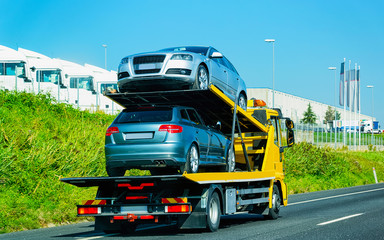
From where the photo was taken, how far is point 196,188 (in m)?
10.2

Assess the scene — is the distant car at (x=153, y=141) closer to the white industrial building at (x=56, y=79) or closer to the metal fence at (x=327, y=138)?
the white industrial building at (x=56, y=79)

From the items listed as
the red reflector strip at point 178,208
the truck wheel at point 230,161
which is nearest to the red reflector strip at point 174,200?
the red reflector strip at point 178,208

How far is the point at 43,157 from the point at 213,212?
22.7 ft

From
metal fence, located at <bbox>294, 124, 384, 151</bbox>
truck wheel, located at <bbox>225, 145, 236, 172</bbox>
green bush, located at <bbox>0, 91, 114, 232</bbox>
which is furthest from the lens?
metal fence, located at <bbox>294, 124, 384, 151</bbox>

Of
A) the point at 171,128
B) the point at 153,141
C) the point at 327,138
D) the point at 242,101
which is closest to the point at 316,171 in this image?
the point at 242,101

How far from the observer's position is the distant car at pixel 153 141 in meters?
10.0

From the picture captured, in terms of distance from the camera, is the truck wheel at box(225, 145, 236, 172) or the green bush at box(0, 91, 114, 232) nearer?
the truck wheel at box(225, 145, 236, 172)

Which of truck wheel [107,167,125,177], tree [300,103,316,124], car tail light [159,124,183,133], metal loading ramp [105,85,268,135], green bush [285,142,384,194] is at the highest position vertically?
tree [300,103,316,124]

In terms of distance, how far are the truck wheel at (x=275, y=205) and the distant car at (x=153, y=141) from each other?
12.2ft

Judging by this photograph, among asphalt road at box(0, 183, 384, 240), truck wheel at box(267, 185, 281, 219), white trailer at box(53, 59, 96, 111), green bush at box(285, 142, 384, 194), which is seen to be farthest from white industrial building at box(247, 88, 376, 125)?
asphalt road at box(0, 183, 384, 240)

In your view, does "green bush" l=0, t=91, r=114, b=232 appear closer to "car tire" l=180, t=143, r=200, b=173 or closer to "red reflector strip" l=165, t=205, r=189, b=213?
"red reflector strip" l=165, t=205, r=189, b=213

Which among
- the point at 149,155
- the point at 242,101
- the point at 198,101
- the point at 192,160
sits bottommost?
the point at 192,160

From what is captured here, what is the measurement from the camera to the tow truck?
981cm

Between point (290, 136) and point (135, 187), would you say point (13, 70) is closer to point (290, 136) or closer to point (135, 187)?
point (290, 136)
